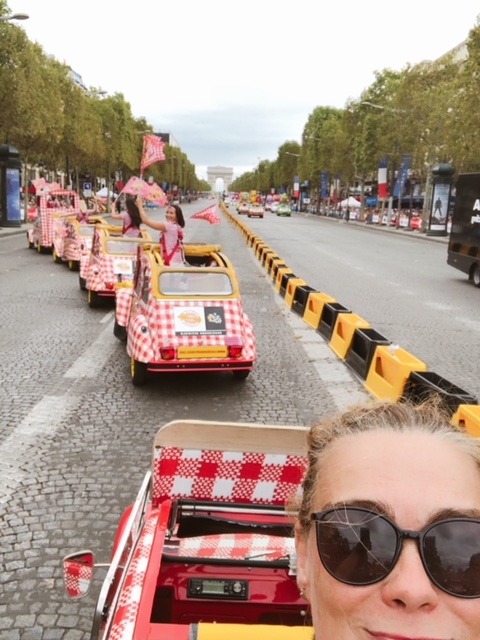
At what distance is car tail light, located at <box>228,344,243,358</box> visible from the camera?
22.9ft

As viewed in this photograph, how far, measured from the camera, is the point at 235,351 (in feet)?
22.9

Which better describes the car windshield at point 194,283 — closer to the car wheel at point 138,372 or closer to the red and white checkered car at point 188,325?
the red and white checkered car at point 188,325

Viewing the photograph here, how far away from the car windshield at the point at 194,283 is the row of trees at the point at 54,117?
25.0 metres

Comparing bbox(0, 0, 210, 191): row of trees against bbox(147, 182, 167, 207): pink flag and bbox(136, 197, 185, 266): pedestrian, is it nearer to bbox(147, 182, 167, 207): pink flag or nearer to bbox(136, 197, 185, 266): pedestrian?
bbox(147, 182, 167, 207): pink flag

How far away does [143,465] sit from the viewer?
4.84 metres

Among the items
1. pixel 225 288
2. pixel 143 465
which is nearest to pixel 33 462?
pixel 143 465

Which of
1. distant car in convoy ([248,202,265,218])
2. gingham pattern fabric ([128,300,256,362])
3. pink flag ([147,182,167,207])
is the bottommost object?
distant car in convoy ([248,202,265,218])

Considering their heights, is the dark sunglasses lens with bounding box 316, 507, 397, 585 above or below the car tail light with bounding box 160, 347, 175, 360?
above

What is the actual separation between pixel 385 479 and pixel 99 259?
11.5 metres

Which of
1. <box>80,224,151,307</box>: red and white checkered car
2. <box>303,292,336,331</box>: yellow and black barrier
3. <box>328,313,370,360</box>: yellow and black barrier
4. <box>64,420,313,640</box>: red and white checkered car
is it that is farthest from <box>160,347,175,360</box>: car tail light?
<box>80,224,151,307</box>: red and white checkered car

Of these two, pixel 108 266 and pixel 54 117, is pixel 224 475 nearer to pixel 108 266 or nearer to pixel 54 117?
pixel 108 266

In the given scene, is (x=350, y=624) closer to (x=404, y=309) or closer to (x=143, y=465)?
(x=143, y=465)

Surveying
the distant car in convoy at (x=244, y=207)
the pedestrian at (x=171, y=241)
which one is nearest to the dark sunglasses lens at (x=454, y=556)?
the pedestrian at (x=171, y=241)

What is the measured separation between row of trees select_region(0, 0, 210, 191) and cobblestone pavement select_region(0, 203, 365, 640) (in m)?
20.8
